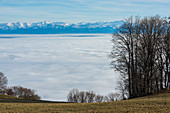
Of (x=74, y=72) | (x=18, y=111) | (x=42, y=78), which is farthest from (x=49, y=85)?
(x=18, y=111)

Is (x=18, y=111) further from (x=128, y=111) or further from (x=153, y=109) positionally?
(x=153, y=109)

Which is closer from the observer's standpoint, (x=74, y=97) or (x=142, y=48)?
(x=142, y=48)

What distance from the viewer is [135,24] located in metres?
33.4

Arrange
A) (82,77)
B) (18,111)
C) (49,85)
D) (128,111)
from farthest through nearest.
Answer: (82,77)
(49,85)
(18,111)
(128,111)

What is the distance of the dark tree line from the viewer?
3278cm

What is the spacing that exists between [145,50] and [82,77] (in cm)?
12991

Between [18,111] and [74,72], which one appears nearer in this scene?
[18,111]

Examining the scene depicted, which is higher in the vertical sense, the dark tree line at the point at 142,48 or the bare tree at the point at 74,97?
the dark tree line at the point at 142,48

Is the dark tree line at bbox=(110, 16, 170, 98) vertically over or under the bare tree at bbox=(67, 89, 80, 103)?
over

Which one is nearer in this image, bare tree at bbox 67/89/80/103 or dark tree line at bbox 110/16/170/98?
dark tree line at bbox 110/16/170/98

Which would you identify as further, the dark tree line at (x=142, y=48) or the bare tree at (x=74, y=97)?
the bare tree at (x=74, y=97)

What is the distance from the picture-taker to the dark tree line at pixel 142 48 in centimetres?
3278

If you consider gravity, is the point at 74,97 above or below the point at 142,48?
below

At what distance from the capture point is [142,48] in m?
33.6
